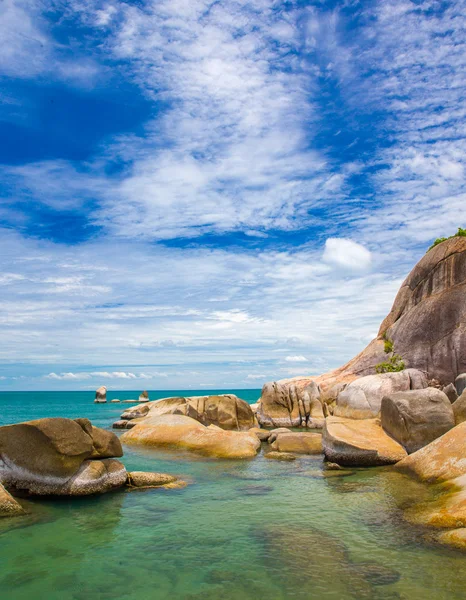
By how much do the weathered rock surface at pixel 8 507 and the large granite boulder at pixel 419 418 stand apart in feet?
48.0

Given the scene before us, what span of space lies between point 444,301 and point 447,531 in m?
31.9

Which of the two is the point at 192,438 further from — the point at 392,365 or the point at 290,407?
the point at 392,365

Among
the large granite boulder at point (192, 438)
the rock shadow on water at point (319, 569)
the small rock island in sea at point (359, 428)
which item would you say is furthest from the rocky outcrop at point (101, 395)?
the rock shadow on water at point (319, 569)

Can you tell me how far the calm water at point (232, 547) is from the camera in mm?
8984

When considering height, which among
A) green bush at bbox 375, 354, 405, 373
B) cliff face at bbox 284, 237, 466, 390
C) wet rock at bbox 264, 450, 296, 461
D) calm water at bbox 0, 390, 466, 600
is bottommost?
calm water at bbox 0, 390, 466, 600

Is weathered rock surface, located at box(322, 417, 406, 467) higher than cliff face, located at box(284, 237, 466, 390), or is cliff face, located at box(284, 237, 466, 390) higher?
cliff face, located at box(284, 237, 466, 390)

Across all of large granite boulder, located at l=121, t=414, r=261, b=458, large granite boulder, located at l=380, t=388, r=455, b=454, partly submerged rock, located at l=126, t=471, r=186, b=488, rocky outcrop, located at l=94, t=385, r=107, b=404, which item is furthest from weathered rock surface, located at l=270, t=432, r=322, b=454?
rocky outcrop, located at l=94, t=385, r=107, b=404

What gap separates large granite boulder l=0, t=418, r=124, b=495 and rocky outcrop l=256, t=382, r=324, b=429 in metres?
25.5

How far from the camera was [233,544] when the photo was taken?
37.4ft

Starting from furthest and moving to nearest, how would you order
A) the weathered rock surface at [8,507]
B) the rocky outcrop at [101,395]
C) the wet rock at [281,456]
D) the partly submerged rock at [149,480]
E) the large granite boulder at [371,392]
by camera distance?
the rocky outcrop at [101,395]
the large granite boulder at [371,392]
the wet rock at [281,456]
the partly submerged rock at [149,480]
the weathered rock surface at [8,507]

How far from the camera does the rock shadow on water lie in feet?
28.6

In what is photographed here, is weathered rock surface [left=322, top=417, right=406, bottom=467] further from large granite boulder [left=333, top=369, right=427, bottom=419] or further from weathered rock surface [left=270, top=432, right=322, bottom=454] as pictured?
large granite boulder [left=333, top=369, right=427, bottom=419]

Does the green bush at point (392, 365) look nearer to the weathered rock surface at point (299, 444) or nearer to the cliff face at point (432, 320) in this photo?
the cliff face at point (432, 320)

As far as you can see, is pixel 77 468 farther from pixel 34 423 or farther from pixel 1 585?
pixel 1 585
